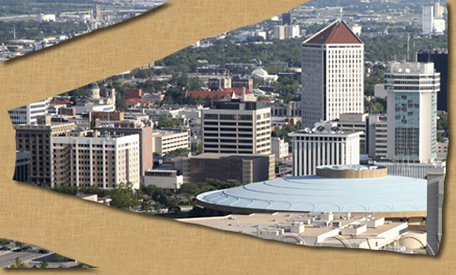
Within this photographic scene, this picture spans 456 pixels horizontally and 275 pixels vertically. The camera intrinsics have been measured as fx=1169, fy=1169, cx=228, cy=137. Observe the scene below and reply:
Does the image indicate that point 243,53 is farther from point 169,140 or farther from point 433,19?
point 169,140

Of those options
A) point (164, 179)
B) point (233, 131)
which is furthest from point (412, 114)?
point (164, 179)

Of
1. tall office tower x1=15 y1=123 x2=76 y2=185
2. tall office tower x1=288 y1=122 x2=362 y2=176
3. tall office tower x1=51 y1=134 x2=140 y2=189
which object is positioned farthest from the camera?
tall office tower x1=288 y1=122 x2=362 y2=176

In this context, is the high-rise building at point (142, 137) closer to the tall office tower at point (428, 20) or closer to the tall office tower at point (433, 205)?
the tall office tower at point (433, 205)

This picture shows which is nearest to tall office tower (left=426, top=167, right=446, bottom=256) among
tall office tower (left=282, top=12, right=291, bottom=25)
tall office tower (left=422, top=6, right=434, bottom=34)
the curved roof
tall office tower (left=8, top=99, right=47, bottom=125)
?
the curved roof

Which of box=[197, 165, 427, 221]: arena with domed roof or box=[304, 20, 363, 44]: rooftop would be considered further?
box=[304, 20, 363, 44]: rooftop

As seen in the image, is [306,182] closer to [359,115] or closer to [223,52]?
[359,115]

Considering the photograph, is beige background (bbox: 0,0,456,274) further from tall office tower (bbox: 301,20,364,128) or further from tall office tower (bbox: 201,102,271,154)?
tall office tower (bbox: 301,20,364,128)

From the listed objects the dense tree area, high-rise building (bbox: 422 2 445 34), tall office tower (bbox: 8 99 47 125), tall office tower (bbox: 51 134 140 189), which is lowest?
tall office tower (bbox: 51 134 140 189)
